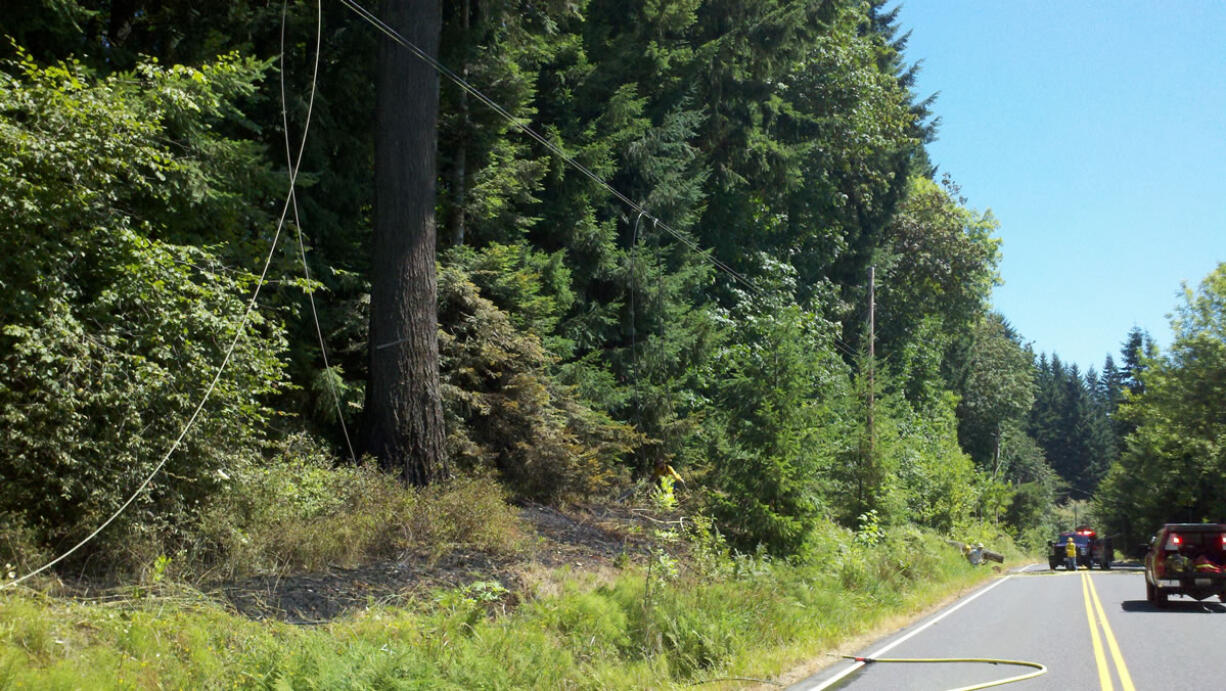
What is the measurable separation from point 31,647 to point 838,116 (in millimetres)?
35469

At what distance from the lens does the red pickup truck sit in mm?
17359

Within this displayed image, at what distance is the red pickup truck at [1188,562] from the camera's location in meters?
17.4

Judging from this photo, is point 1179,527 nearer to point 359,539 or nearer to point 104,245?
point 359,539

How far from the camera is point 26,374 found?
24.3 ft

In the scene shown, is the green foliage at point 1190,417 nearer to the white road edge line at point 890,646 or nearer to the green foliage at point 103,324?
the white road edge line at point 890,646

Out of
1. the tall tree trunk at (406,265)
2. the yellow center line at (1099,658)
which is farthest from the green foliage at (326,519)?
the yellow center line at (1099,658)

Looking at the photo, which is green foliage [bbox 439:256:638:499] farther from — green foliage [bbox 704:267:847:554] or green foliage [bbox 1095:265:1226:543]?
green foliage [bbox 1095:265:1226:543]

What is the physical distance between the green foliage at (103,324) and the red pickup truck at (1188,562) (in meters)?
16.8

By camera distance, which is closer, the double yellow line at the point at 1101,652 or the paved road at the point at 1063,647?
the double yellow line at the point at 1101,652

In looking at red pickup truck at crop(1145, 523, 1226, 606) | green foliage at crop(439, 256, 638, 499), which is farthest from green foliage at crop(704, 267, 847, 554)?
red pickup truck at crop(1145, 523, 1226, 606)

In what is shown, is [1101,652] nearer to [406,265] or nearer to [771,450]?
[771,450]

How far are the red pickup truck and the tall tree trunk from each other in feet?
46.8

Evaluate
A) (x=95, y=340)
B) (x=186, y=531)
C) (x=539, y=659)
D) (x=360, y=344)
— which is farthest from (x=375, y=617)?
(x=360, y=344)

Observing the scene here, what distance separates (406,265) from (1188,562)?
1557cm
